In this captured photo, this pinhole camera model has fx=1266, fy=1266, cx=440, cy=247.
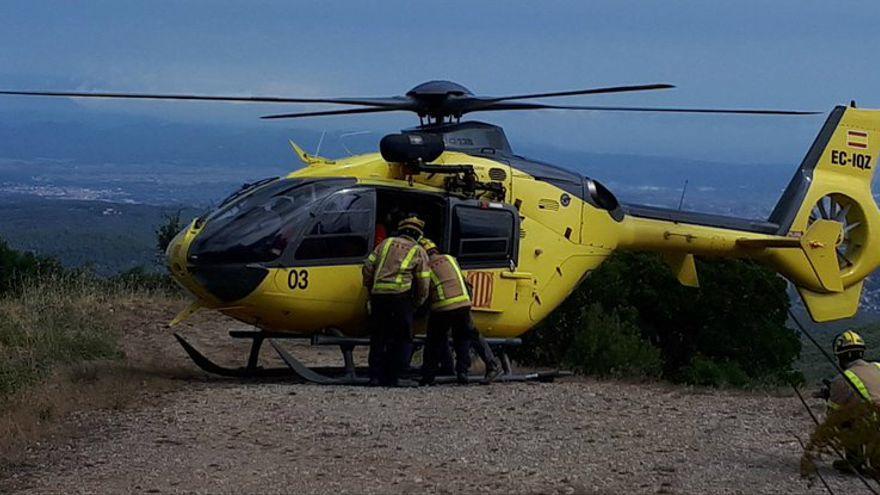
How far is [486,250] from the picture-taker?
1570cm

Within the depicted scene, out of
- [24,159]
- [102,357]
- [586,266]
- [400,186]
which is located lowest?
[24,159]

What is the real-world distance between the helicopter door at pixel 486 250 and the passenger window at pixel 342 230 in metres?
1.20

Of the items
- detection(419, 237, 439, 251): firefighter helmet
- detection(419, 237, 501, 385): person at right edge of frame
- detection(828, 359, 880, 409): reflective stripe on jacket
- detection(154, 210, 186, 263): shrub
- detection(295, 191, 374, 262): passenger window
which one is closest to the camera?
detection(828, 359, 880, 409): reflective stripe on jacket

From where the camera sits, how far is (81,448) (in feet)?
34.6

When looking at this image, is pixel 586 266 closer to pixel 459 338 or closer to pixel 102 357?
pixel 459 338

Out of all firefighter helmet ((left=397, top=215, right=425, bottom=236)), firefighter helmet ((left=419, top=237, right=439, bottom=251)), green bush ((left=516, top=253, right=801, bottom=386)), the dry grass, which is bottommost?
green bush ((left=516, top=253, right=801, bottom=386))

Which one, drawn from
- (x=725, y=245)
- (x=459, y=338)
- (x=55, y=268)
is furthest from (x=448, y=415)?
(x=55, y=268)

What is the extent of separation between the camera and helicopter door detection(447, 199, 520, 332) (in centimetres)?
1548

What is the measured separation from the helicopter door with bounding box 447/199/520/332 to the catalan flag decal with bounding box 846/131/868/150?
6.85 metres

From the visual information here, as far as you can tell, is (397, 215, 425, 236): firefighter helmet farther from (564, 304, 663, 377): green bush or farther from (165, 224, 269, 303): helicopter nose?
(564, 304, 663, 377): green bush

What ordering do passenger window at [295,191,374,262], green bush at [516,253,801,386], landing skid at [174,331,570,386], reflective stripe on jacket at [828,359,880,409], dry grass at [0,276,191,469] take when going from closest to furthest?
reflective stripe on jacket at [828,359,880,409], dry grass at [0,276,191,469], passenger window at [295,191,374,262], landing skid at [174,331,570,386], green bush at [516,253,801,386]

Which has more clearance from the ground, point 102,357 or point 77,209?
point 102,357

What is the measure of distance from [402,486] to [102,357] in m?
7.84

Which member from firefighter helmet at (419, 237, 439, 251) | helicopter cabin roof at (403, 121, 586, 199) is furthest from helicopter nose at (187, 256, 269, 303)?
helicopter cabin roof at (403, 121, 586, 199)
